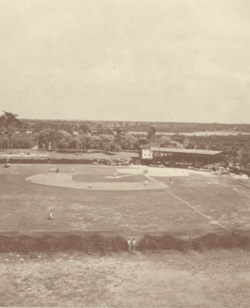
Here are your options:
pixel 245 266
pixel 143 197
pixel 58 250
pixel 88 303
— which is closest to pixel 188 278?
pixel 245 266

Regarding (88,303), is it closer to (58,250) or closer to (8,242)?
(58,250)

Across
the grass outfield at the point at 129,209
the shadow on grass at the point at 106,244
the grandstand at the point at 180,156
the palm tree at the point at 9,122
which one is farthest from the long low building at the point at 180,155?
the shadow on grass at the point at 106,244

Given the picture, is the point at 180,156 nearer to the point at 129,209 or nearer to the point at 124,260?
the point at 129,209

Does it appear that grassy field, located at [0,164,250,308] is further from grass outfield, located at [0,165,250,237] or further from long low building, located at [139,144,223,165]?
long low building, located at [139,144,223,165]

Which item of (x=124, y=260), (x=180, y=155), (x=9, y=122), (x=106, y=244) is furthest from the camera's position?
(x=9, y=122)

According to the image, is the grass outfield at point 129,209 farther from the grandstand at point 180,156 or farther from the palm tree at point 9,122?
the palm tree at point 9,122

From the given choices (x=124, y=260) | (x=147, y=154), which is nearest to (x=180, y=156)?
(x=147, y=154)

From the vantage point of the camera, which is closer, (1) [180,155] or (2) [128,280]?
(2) [128,280]
